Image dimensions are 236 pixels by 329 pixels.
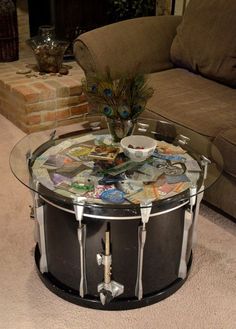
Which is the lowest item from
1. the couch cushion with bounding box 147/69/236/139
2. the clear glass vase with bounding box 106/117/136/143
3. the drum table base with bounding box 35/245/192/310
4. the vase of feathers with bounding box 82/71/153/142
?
the drum table base with bounding box 35/245/192/310

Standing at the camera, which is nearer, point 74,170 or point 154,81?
point 74,170

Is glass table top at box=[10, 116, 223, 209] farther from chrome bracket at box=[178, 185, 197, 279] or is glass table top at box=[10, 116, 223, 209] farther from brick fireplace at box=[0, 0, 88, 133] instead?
brick fireplace at box=[0, 0, 88, 133]

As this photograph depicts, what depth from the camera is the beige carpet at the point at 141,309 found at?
153 centimetres

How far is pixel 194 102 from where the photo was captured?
2.23m

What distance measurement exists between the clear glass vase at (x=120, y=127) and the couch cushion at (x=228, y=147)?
0.44 m

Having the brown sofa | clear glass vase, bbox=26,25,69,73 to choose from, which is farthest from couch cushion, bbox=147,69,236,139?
clear glass vase, bbox=26,25,69,73

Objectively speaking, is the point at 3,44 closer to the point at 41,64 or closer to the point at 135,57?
the point at 41,64

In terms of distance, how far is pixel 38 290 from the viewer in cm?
166

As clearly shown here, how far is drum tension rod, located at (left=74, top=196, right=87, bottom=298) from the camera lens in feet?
4.57

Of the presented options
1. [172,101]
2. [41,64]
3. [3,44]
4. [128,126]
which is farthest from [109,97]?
[3,44]

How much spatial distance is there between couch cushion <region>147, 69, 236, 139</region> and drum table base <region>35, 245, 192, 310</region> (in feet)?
2.36

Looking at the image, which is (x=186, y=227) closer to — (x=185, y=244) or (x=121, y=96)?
(x=185, y=244)

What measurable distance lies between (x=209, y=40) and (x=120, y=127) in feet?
3.76

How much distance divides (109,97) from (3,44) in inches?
87.3
